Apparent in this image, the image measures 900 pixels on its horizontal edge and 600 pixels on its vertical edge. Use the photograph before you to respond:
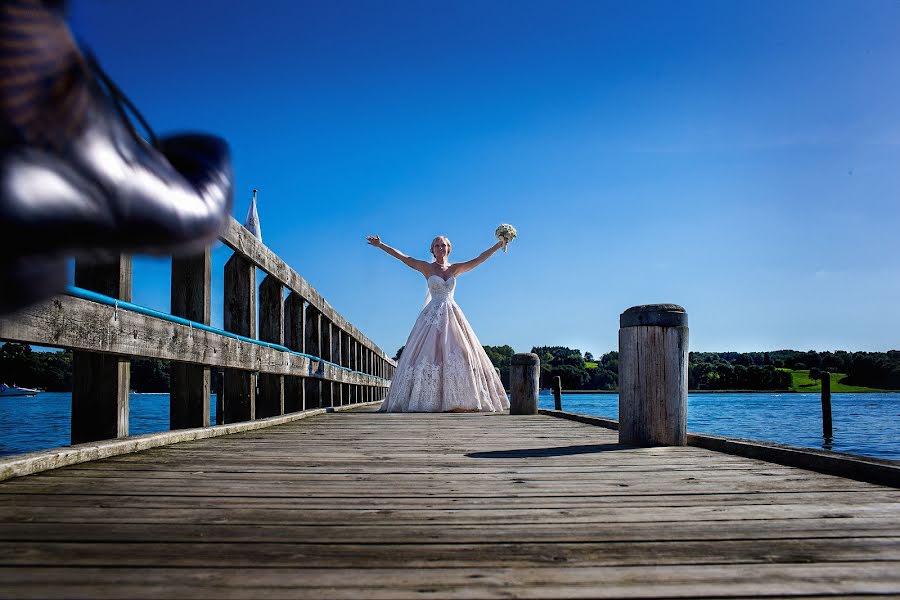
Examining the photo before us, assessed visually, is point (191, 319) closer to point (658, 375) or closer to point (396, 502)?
point (396, 502)

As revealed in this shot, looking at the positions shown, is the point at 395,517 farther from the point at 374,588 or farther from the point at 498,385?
the point at 498,385

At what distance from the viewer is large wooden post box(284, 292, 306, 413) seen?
7.27 meters

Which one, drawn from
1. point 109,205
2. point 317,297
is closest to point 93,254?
point 109,205

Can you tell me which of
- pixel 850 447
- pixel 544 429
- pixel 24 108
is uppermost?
pixel 24 108

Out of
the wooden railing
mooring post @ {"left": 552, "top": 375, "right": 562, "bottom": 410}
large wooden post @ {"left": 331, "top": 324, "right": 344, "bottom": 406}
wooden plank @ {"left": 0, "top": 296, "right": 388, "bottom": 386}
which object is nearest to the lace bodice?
large wooden post @ {"left": 331, "top": 324, "right": 344, "bottom": 406}

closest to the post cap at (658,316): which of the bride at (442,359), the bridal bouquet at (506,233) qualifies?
the bride at (442,359)

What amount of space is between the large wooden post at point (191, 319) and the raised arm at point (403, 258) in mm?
5672

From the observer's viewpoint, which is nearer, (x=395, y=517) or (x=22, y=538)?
(x=22, y=538)

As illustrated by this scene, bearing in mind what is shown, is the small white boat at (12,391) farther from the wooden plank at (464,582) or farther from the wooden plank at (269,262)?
the wooden plank at (464,582)

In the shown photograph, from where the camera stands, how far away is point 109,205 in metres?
0.72

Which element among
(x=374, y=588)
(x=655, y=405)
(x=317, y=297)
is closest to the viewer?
(x=374, y=588)

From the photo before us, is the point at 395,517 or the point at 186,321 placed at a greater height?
the point at 186,321

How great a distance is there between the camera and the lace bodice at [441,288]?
32.6 ft

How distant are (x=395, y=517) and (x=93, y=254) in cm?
144
